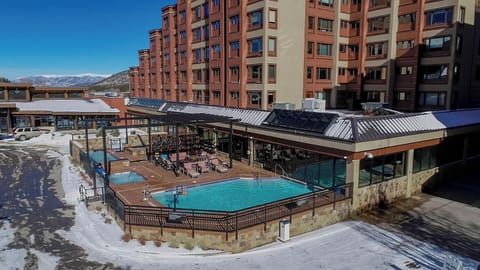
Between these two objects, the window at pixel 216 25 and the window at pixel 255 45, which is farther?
the window at pixel 216 25

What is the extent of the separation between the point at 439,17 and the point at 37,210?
133ft

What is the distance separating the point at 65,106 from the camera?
5709 centimetres

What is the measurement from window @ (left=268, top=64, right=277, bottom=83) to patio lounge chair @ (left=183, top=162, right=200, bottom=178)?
13.7 meters

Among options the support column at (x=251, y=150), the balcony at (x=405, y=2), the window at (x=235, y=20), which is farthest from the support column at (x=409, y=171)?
the window at (x=235, y=20)

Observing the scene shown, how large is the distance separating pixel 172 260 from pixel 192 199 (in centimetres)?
706

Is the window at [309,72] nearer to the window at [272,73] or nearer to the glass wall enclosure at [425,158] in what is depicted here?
the window at [272,73]

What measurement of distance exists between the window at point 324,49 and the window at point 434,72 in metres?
10.5

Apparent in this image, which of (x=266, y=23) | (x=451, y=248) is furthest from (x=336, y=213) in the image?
(x=266, y=23)

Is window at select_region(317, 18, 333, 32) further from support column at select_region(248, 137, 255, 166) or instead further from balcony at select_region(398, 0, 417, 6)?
support column at select_region(248, 137, 255, 166)

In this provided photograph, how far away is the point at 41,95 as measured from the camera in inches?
2502

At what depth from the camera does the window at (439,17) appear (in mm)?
34375

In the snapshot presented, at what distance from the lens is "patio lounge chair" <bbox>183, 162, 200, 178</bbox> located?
2580cm

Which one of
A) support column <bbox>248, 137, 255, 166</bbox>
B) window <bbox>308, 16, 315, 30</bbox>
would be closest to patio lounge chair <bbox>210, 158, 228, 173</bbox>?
support column <bbox>248, 137, 255, 166</bbox>

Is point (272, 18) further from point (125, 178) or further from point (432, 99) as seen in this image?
point (125, 178)
